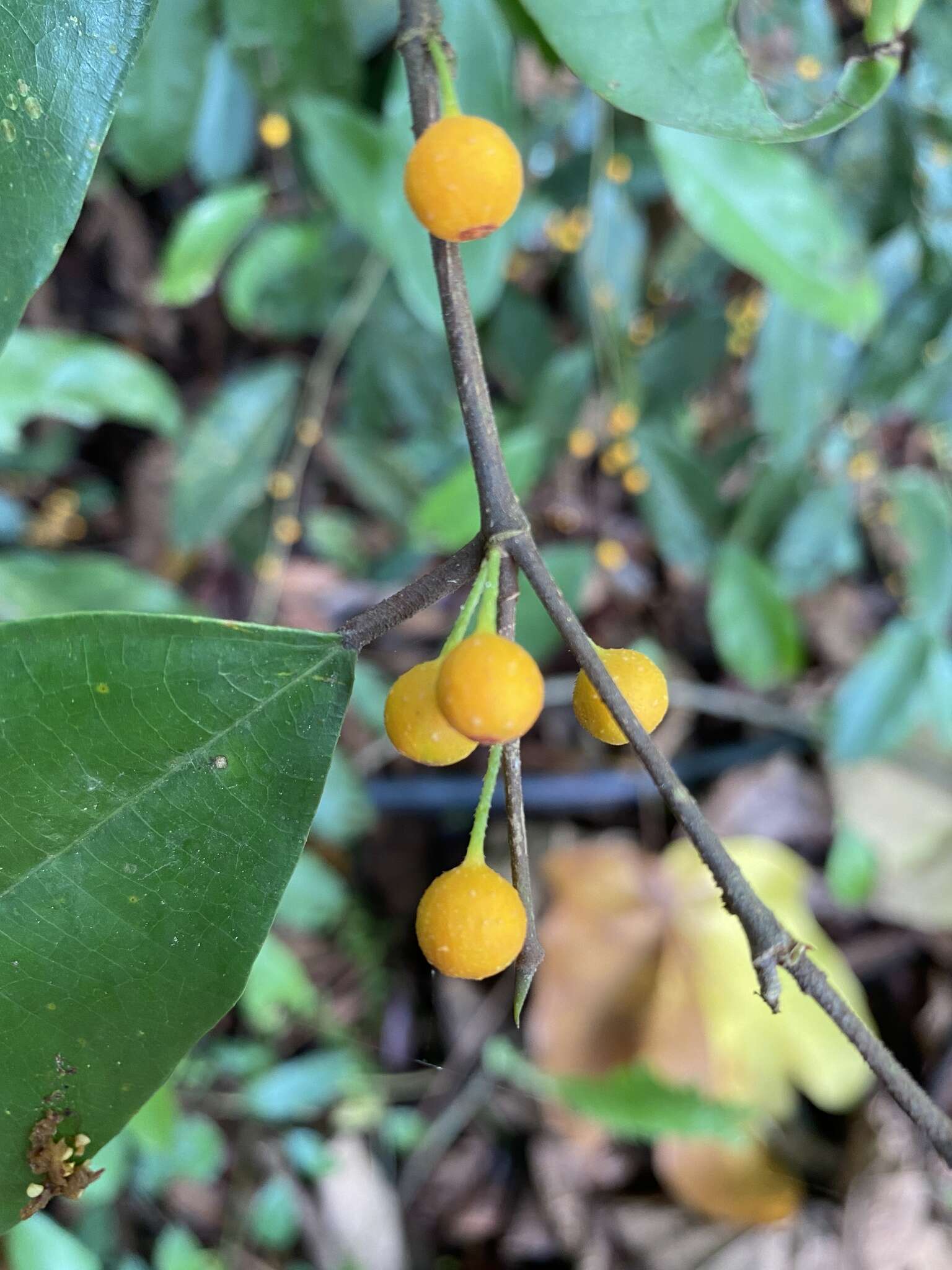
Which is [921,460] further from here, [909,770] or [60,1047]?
[60,1047]

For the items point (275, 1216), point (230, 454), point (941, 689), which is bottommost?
point (275, 1216)

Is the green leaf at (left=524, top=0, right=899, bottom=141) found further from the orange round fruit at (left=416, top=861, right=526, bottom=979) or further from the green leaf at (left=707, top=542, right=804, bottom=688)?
the green leaf at (left=707, top=542, right=804, bottom=688)

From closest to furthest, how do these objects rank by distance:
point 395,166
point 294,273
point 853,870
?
point 395,166
point 294,273
point 853,870

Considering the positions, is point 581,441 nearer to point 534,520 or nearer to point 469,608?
point 534,520

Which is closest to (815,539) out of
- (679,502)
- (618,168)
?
(679,502)

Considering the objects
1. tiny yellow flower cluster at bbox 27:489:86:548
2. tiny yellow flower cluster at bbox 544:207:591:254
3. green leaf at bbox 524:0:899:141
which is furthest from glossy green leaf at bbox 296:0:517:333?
tiny yellow flower cluster at bbox 27:489:86:548

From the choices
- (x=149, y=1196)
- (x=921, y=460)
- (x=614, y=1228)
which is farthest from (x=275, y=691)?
(x=614, y=1228)

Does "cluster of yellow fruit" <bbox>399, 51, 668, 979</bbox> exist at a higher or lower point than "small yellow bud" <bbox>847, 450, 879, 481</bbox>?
higher
